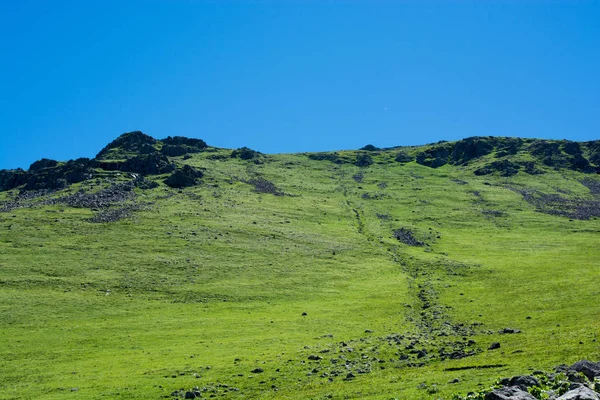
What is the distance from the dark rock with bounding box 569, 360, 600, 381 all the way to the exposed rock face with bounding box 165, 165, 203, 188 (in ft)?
Answer: 483

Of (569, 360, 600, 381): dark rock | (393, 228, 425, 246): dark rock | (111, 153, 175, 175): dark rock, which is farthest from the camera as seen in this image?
(111, 153, 175, 175): dark rock

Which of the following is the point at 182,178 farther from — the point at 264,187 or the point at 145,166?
the point at 264,187

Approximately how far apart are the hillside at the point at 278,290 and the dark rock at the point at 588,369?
293 centimetres

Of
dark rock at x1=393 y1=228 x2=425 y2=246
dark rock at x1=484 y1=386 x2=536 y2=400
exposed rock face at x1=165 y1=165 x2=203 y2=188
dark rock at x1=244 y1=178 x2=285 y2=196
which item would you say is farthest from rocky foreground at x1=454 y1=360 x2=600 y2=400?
exposed rock face at x1=165 y1=165 x2=203 y2=188

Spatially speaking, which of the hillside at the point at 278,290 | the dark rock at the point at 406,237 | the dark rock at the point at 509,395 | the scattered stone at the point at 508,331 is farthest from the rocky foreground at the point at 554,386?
the dark rock at the point at 406,237

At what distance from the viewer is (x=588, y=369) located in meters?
26.3

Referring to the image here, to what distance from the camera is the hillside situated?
135 feet

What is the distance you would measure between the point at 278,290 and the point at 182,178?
315ft

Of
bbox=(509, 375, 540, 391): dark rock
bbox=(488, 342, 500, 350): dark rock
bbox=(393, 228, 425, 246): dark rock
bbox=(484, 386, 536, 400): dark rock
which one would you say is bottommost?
bbox=(488, 342, 500, 350): dark rock

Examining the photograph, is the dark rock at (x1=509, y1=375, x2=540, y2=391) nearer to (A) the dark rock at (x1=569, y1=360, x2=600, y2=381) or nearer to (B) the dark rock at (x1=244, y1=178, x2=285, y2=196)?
(A) the dark rock at (x1=569, y1=360, x2=600, y2=381)

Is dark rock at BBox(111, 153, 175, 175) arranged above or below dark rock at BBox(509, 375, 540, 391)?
above

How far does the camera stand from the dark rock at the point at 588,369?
84.8ft

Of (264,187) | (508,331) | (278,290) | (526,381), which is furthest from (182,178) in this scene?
(526,381)

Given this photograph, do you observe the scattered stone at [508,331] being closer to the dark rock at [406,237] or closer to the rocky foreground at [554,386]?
the rocky foreground at [554,386]
